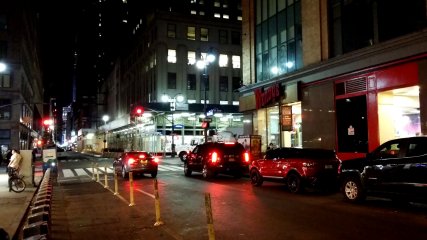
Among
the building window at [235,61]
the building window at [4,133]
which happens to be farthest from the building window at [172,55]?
the building window at [4,133]

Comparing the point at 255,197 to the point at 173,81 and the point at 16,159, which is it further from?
the point at 173,81

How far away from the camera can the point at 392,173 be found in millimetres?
12219

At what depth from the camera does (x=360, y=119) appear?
23484mm

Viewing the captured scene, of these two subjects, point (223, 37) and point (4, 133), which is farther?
point (223, 37)

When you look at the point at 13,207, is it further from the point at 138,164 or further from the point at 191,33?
the point at 191,33

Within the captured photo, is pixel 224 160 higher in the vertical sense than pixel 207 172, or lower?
higher

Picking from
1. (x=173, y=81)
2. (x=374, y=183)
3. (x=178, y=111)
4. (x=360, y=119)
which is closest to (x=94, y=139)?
(x=173, y=81)

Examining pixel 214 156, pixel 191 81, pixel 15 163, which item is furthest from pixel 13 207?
pixel 191 81

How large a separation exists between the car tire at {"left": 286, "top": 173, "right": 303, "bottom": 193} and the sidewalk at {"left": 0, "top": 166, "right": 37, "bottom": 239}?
908 centimetres

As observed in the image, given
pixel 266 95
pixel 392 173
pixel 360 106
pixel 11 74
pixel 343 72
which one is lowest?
pixel 392 173

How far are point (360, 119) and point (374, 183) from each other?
1131 centimetres

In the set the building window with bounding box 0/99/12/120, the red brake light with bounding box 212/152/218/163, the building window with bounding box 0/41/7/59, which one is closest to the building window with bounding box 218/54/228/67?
the building window with bounding box 0/41/7/59

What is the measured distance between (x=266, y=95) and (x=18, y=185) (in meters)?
17.9

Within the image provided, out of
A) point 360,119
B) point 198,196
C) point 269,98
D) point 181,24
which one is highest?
point 181,24
